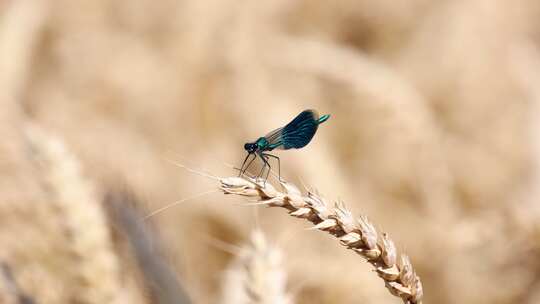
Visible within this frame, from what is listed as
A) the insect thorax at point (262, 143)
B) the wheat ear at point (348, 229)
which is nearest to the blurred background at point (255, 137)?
the wheat ear at point (348, 229)

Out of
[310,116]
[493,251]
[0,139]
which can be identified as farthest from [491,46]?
[310,116]

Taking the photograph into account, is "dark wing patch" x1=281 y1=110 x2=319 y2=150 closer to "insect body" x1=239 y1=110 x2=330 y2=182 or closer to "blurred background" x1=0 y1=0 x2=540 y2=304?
"insect body" x1=239 y1=110 x2=330 y2=182

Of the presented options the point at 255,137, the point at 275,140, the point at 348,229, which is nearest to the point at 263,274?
the point at 275,140

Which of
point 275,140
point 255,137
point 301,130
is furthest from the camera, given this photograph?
point 255,137

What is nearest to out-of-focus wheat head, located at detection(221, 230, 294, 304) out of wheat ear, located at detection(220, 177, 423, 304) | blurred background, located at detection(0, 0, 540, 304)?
blurred background, located at detection(0, 0, 540, 304)

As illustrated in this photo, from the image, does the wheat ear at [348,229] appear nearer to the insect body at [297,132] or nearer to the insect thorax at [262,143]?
the insect body at [297,132]

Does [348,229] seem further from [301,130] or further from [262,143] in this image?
[262,143]
